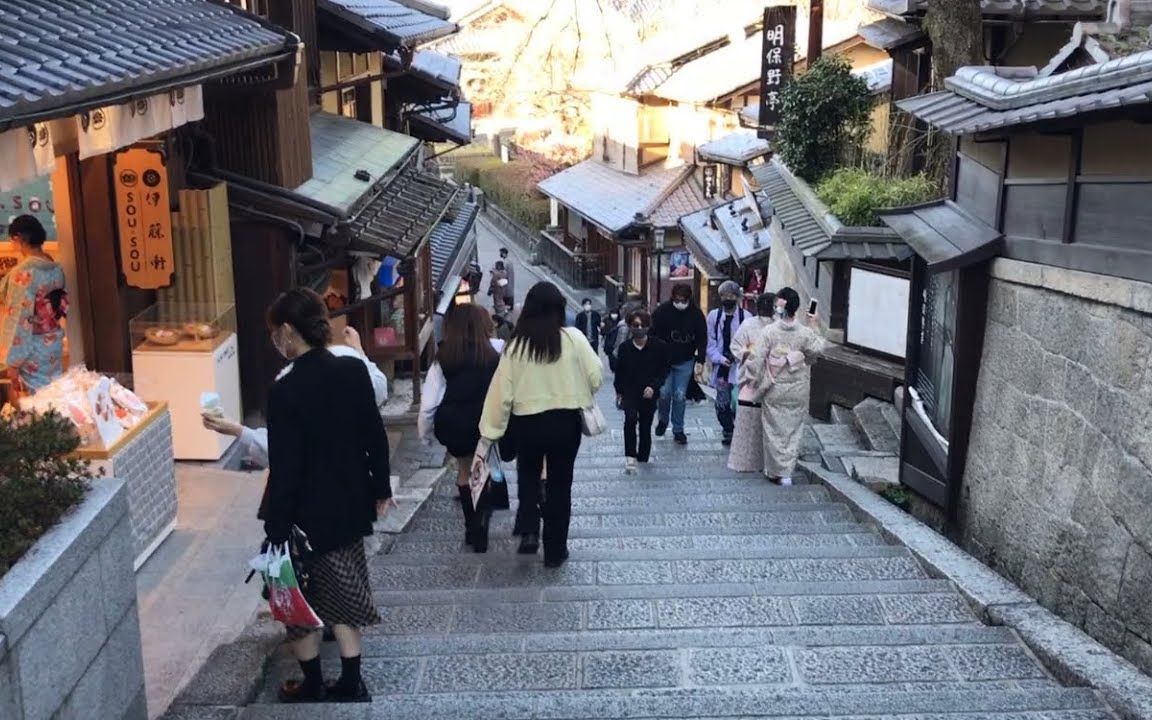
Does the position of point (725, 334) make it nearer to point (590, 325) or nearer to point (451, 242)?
point (451, 242)

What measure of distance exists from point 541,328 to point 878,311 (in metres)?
7.04

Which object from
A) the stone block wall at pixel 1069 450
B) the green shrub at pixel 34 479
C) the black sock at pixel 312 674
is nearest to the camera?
the green shrub at pixel 34 479

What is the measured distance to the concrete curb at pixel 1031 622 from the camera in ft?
14.9

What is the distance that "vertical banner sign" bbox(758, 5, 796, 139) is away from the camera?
2025 cm

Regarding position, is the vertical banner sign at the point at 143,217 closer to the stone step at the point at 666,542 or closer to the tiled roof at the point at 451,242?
the stone step at the point at 666,542

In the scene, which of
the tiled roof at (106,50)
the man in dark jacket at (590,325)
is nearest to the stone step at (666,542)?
the tiled roof at (106,50)

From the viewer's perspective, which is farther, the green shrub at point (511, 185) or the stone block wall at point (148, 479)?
the green shrub at point (511, 185)

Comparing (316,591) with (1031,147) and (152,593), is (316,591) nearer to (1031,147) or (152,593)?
(152,593)

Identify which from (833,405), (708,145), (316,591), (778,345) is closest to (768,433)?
(778,345)

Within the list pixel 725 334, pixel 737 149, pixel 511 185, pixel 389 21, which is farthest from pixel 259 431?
pixel 511 185

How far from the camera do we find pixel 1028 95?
5.88 metres

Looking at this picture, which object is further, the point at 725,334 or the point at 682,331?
the point at 725,334

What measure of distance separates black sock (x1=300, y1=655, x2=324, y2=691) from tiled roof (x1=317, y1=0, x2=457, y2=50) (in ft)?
38.7

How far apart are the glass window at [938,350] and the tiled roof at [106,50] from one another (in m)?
5.18
